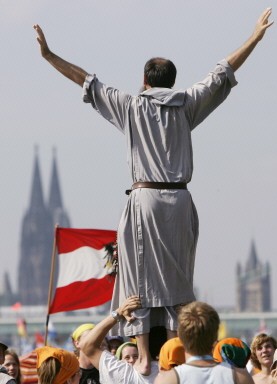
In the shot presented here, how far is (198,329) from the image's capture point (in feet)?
24.3

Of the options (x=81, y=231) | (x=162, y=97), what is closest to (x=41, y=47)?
(x=162, y=97)

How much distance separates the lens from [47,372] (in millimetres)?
8766

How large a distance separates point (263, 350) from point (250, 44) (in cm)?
276

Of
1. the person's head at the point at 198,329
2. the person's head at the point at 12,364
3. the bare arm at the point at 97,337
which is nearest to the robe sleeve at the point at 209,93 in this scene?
the bare arm at the point at 97,337

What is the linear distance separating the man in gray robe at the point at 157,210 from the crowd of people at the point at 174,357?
0.19 metres

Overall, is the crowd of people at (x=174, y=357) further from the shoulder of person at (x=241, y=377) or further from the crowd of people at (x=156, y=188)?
the crowd of people at (x=156, y=188)

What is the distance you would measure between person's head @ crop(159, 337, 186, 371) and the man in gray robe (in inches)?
34.3

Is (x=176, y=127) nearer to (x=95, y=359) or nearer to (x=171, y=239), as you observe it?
(x=171, y=239)

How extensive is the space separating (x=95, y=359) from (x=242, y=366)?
3.00 feet

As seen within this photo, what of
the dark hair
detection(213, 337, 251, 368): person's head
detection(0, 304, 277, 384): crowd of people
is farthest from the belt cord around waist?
detection(213, 337, 251, 368): person's head

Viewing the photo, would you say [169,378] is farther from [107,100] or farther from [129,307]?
[107,100]

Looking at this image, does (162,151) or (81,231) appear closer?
(162,151)

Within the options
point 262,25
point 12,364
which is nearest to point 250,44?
point 262,25

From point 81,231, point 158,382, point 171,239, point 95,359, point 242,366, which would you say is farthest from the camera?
point 81,231
